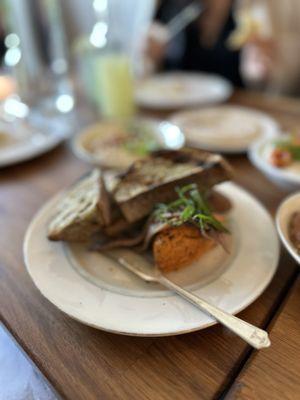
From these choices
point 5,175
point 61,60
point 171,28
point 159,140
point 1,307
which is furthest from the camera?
point 171,28

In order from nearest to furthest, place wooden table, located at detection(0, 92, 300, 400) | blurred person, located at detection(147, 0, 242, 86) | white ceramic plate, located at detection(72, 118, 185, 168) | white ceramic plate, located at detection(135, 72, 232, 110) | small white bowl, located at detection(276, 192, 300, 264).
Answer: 1. wooden table, located at detection(0, 92, 300, 400)
2. small white bowl, located at detection(276, 192, 300, 264)
3. white ceramic plate, located at detection(72, 118, 185, 168)
4. white ceramic plate, located at detection(135, 72, 232, 110)
5. blurred person, located at detection(147, 0, 242, 86)

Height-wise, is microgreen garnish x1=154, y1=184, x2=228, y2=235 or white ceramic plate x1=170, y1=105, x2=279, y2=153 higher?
microgreen garnish x1=154, y1=184, x2=228, y2=235

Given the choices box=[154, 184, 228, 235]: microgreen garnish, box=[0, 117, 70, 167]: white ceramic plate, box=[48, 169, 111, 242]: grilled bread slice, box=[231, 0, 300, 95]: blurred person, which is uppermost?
box=[0, 117, 70, 167]: white ceramic plate

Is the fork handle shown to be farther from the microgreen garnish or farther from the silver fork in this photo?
the microgreen garnish

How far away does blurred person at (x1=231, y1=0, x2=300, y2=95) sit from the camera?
2.04 meters

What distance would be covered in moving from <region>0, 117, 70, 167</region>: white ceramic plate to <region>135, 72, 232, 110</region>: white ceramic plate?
1.55 ft

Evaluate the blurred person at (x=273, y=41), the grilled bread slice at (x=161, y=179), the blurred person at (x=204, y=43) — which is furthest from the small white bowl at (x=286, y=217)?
the blurred person at (x=204, y=43)

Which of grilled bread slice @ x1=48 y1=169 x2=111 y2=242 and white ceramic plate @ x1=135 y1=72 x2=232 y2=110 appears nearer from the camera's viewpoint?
grilled bread slice @ x1=48 y1=169 x2=111 y2=242

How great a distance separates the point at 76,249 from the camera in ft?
2.46

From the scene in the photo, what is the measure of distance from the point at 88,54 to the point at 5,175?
2.60 ft

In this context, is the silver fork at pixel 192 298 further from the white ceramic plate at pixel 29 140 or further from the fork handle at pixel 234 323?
the white ceramic plate at pixel 29 140

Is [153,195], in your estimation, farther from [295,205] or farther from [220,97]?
[220,97]

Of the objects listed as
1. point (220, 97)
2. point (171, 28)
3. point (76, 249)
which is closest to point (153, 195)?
point (76, 249)

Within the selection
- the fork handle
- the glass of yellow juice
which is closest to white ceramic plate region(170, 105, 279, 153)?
the glass of yellow juice
